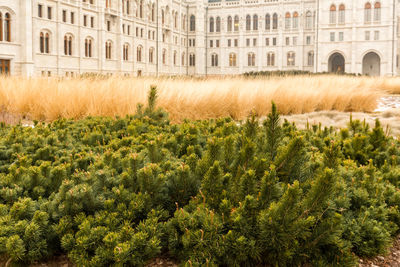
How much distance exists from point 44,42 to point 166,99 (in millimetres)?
26195

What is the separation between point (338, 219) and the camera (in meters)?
2.08

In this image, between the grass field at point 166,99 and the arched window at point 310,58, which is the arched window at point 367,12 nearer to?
the arched window at point 310,58

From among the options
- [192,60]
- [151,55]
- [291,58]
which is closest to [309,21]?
[291,58]

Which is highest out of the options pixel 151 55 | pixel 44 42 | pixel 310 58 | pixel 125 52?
pixel 310 58

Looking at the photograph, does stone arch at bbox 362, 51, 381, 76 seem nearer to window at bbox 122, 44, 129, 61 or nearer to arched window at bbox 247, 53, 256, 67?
arched window at bbox 247, 53, 256, 67

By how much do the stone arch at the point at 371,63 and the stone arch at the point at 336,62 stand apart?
2.84 meters

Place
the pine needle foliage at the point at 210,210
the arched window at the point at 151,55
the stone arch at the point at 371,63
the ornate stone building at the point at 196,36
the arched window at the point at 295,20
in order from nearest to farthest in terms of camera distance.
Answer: the pine needle foliage at the point at 210,210 → the ornate stone building at the point at 196,36 → the arched window at the point at 151,55 → the stone arch at the point at 371,63 → the arched window at the point at 295,20

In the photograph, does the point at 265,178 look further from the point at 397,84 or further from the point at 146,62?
the point at 146,62

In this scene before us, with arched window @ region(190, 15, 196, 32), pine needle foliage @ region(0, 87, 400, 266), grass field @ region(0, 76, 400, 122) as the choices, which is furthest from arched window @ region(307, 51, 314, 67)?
pine needle foliage @ region(0, 87, 400, 266)

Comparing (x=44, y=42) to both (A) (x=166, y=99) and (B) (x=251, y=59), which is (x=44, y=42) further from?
(B) (x=251, y=59)

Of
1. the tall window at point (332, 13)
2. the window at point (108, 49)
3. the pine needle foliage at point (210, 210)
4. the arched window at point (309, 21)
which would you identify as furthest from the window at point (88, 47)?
the pine needle foliage at point (210, 210)

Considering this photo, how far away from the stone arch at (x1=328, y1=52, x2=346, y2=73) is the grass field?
4549cm

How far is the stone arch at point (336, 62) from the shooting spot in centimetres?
5375

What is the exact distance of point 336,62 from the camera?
55.8 metres
